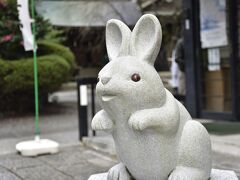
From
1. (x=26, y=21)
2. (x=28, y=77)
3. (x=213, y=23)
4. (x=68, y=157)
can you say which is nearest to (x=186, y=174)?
(x=68, y=157)

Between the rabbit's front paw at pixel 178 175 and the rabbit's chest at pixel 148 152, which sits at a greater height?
the rabbit's chest at pixel 148 152

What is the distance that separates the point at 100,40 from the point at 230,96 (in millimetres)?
11383

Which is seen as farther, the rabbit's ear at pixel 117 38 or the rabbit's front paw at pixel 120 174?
the rabbit's front paw at pixel 120 174

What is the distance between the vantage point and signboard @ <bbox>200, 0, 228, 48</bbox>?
8.66 m

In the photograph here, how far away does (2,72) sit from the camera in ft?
35.4

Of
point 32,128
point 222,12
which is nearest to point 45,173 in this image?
point 32,128

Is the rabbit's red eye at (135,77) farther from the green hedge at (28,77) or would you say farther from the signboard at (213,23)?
the green hedge at (28,77)

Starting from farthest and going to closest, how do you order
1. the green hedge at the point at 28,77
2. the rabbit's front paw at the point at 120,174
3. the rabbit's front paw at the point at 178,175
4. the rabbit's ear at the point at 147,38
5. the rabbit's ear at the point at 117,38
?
1. the green hedge at the point at 28,77
2. the rabbit's front paw at the point at 120,174
3. the rabbit's ear at the point at 117,38
4. the rabbit's ear at the point at 147,38
5. the rabbit's front paw at the point at 178,175

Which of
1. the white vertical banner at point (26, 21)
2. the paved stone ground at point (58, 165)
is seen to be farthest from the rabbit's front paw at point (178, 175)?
the white vertical banner at point (26, 21)

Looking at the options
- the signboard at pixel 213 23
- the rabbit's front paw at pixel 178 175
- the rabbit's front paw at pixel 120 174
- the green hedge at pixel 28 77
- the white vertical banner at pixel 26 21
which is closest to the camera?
the rabbit's front paw at pixel 178 175

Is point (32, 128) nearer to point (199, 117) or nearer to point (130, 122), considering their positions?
point (199, 117)

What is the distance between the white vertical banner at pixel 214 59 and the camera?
880 centimetres

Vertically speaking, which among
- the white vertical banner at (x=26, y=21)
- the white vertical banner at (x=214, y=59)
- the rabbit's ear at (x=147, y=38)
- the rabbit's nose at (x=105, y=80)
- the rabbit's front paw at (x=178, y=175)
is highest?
the white vertical banner at (x=26, y=21)

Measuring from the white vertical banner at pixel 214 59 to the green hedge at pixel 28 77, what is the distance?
4.18 metres
